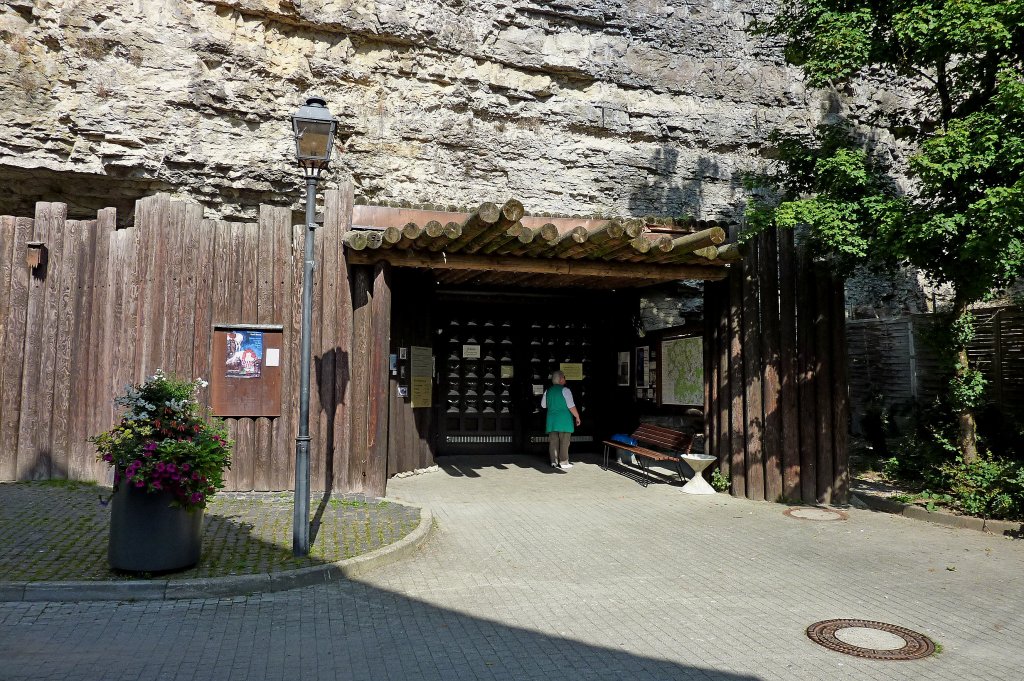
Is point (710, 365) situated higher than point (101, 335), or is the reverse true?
point (101, 335)

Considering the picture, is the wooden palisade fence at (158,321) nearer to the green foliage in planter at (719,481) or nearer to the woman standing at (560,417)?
the woman standing at (560,417)

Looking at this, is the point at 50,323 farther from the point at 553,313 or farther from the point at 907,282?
the point at 907,282

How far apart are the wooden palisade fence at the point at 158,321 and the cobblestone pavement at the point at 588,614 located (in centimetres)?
283

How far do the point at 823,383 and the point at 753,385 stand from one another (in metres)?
0.96

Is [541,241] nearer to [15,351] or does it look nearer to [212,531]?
[212,531]

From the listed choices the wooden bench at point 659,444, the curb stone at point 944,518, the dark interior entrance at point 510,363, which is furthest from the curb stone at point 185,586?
the dark interior entrance at point 510,363

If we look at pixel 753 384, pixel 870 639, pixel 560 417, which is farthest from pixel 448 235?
pixel 870 639

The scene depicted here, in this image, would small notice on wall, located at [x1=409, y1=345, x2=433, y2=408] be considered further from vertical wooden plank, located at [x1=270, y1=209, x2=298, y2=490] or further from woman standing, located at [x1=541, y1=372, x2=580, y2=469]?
vertical wooden plank, located at [x1=270, y1=209, x2=298, y2=490]

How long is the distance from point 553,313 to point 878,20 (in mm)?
7252

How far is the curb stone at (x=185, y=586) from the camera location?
17.5 ft

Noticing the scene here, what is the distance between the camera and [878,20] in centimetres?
912

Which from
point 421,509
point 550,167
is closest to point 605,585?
point 421,509

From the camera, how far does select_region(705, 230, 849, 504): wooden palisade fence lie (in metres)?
9.67

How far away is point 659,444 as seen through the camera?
36.1 feet
